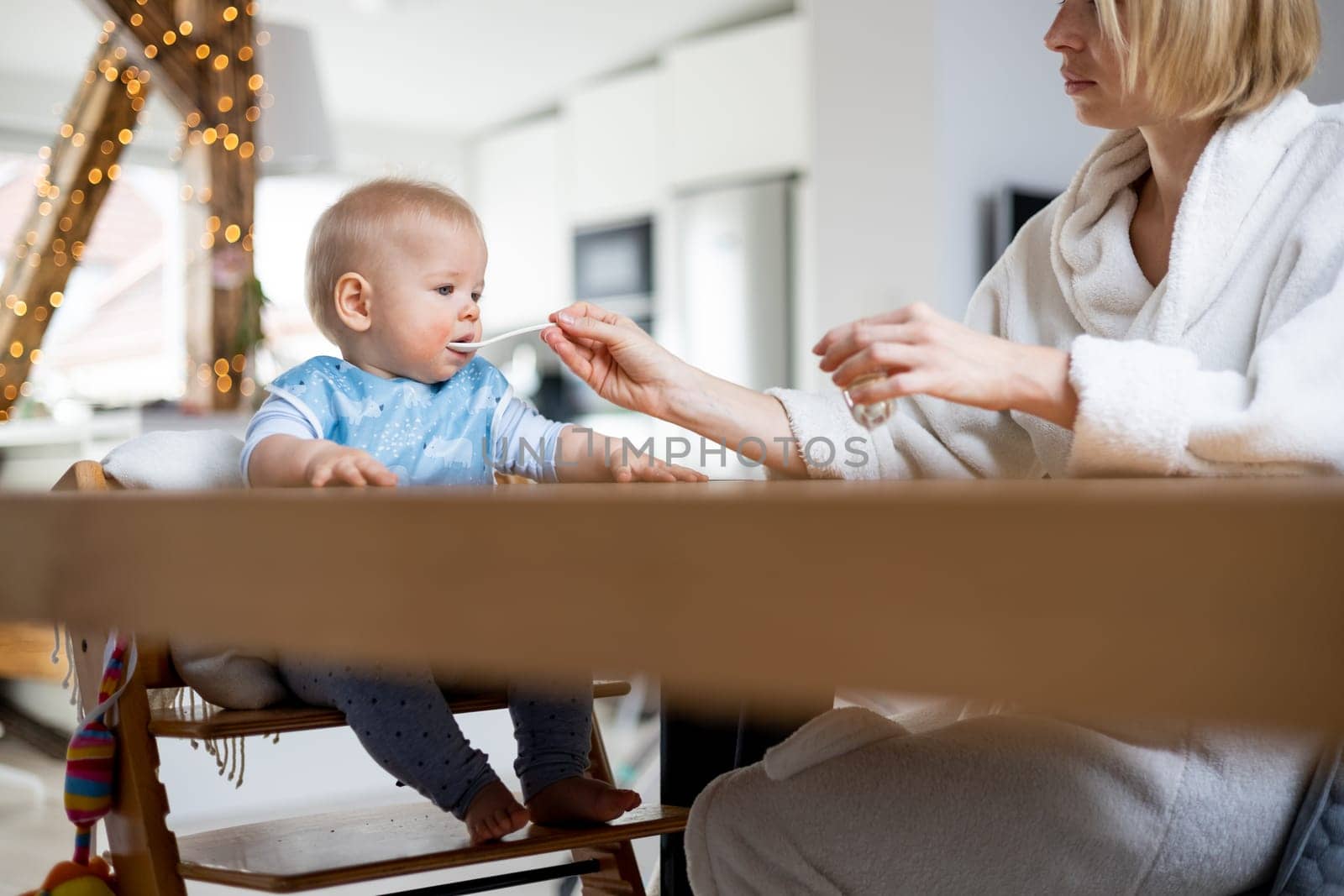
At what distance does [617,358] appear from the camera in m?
1.14

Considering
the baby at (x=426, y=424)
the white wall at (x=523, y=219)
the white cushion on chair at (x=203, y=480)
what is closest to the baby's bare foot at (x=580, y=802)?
the baby at (x=426, y=424)

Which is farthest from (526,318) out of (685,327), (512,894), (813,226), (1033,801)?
(1033,801)

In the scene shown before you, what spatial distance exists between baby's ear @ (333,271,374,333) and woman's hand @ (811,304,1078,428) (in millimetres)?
572

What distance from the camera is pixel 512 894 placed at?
7.68 feet

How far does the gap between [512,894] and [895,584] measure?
2208 millimetres

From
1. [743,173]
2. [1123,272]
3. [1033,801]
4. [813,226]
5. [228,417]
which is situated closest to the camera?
[1033,801]

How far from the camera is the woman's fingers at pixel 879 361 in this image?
820mm

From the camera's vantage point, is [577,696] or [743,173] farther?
[743,173]

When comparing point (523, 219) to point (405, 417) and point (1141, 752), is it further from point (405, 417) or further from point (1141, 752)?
point (1141, 752)

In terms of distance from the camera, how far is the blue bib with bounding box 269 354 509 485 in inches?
48.5

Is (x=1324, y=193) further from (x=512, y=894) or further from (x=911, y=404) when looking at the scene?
(x=512, y=894)

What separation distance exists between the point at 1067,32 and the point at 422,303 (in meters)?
0.68

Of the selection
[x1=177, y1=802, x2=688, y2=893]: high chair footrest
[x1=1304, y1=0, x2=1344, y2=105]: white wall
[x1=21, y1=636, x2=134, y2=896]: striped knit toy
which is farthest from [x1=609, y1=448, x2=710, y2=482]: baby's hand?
[x1=1304, y1=0, x2=1344, y2=105]: white wall

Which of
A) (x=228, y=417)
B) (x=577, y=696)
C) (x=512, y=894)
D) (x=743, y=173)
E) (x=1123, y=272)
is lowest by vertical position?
(x=512, y=894)
